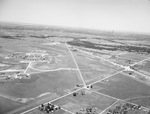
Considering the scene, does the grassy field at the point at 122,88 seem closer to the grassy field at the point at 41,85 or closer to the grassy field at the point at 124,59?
the grassy field at the point at 41,85

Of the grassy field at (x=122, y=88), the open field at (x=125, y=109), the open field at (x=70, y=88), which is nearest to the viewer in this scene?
the open field at (x=125, y=109)

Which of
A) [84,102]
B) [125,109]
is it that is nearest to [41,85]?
[84,102]

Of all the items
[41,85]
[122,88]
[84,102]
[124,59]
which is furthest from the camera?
[124,59]

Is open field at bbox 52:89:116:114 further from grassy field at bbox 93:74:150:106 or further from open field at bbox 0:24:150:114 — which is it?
grassy field at bbox 93:74:150:106

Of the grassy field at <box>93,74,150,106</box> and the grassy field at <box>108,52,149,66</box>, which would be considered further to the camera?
the grassy field at <box>108,52,149,66</box>

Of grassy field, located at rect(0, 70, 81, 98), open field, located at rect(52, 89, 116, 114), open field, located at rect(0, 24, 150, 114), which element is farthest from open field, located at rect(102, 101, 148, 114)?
grassy field, located at rect(0, 70, 81, 98)

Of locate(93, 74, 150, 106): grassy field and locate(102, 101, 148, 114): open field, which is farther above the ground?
locate(93, 74, 150, 106): grassy field

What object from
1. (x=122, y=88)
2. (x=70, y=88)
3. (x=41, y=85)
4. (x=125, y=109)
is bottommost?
(x=125, y=109)

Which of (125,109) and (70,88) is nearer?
(125,109)

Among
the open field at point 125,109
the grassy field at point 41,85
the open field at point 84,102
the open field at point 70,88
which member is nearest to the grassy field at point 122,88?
the open field at point 70,88

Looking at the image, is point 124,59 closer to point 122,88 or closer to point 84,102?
point 122,88

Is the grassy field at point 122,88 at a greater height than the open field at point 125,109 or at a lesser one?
greater
